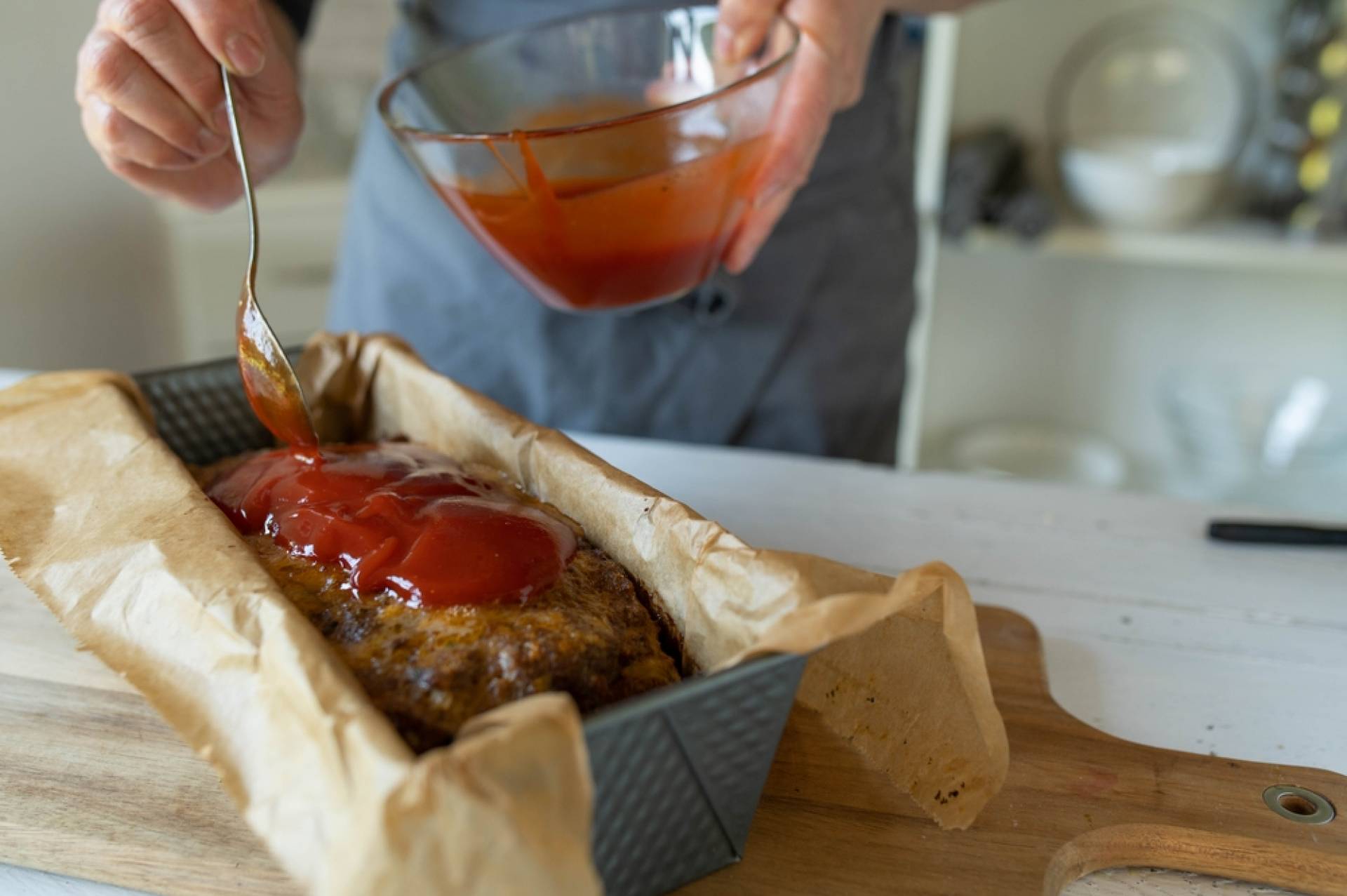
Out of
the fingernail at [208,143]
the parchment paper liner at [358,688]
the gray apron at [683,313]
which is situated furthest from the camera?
the gray apron at [683,313]

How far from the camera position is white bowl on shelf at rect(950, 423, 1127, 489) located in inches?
84.4

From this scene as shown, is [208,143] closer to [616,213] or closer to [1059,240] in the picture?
[616,213]

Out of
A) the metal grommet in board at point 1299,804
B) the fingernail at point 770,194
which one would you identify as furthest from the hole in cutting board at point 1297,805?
the fingernail at point 770,194

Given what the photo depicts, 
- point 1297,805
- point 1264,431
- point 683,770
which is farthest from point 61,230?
point 1264,431

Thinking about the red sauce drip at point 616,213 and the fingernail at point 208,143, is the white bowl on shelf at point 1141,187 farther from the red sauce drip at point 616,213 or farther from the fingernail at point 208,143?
the fingernail at point 208,143

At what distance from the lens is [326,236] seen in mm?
2197

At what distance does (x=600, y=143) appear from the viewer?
78 centimetres

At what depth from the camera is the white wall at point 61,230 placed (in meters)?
1.88

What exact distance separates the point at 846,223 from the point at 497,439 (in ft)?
2.02

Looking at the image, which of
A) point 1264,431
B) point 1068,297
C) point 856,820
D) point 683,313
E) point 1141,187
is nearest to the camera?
point 856,820

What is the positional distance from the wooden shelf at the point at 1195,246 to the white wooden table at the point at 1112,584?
0.98m

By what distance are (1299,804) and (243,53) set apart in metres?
0.80

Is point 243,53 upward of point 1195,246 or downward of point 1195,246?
upward

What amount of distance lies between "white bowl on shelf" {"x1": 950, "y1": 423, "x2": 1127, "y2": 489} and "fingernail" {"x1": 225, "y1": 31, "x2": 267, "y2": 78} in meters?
1.69
